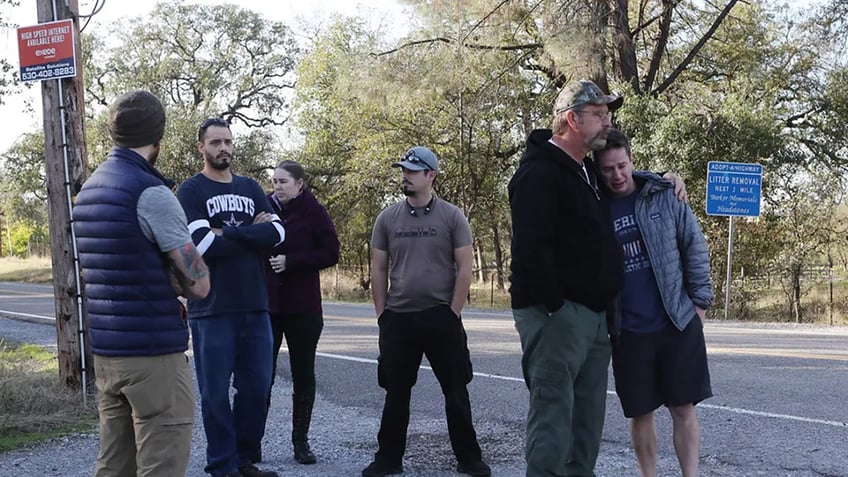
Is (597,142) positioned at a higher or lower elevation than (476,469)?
higher

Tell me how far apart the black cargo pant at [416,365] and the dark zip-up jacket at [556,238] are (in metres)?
1.41

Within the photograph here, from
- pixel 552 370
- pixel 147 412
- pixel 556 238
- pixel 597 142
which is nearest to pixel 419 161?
pixel 597 142

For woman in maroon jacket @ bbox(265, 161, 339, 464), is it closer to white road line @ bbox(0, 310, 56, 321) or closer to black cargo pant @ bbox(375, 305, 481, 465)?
black cargo pant @ bbox(375, 305, 481, 465)

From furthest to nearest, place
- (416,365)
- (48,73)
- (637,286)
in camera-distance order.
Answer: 1. (48,73)
2. (416,365)
3. (637,286)

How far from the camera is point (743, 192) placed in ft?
64.4

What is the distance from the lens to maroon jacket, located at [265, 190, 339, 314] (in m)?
6.05

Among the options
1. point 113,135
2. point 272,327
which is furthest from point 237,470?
point 113,135

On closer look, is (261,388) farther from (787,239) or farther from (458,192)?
(458,192)

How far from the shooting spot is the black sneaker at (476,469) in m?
5.58

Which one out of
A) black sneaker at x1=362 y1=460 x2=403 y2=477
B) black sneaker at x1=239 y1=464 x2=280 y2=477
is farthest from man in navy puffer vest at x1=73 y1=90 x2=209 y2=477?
black sneaker at x1=362 y1=460 x2=403 y2=477

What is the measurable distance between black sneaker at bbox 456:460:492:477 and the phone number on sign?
16.6 ft

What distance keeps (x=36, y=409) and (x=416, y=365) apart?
3804mm

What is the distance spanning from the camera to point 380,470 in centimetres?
563

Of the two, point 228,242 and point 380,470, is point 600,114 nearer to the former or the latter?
point 228,242
